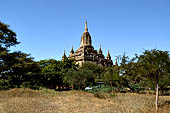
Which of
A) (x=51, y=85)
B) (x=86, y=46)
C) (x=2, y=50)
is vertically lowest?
(x=51, y=85)

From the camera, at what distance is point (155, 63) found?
9578 mm

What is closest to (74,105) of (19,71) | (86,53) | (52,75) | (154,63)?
(154,63)

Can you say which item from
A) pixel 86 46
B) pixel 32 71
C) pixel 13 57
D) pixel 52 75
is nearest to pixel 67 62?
pixel 52 75

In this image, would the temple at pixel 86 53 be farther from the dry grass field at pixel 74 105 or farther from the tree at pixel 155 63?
the tree at pixel 155 63

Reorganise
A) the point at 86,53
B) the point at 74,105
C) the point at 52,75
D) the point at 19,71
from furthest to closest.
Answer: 1. the point at 86,53
2. the point at 52,75
3. the point at 19,71
4. the point at 74,105

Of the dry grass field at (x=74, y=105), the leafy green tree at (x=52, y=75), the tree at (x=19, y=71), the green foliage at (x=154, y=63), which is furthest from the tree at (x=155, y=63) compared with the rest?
the leafy green tree at (x=52, y=75)

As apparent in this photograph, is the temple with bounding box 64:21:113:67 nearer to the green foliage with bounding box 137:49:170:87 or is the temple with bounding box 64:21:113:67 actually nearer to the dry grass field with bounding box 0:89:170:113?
the dry grass field with bounding box 0:89:170:113

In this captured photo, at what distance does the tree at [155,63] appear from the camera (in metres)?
9.49

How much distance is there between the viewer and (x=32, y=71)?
75.7 ft

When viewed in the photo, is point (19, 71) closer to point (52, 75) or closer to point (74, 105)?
point (52, 75)

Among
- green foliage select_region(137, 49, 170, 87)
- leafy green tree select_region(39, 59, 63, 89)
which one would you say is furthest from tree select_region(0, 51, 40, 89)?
green foliage select_region(137, 49, 170, 87)

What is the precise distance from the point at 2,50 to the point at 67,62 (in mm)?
15235

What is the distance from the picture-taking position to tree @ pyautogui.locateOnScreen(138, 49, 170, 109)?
949 cm

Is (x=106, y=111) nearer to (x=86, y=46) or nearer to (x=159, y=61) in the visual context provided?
(x=159, y=61)
